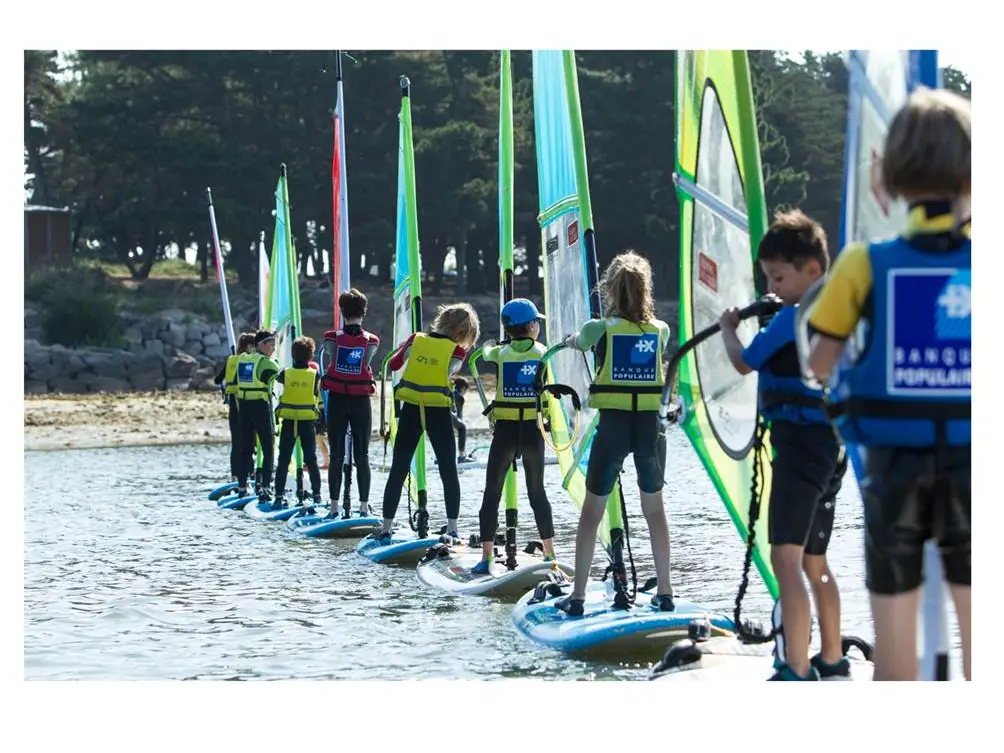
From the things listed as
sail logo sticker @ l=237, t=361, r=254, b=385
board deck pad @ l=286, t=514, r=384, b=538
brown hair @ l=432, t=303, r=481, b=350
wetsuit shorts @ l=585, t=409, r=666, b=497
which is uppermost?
brown hair @ l=432, t=303, r=481, b=350

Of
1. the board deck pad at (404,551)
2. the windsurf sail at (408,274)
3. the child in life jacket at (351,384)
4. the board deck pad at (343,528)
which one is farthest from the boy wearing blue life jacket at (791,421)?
the board deck pad at (343,528)

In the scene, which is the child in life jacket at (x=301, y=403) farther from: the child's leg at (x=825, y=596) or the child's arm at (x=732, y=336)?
the child's arm at (x=732, y=336)

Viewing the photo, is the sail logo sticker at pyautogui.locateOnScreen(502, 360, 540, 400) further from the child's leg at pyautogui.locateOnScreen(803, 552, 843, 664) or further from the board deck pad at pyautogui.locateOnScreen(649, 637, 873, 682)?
the child's leg at pyautogui.locateOnScreen(803, 552, 843, 664)

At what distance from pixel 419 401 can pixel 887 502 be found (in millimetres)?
4988

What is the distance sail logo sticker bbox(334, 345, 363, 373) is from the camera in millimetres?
9383

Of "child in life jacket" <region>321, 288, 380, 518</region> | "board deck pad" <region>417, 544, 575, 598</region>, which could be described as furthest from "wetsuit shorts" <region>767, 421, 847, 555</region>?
"child in life jacket" <region>321, 288, 380, 518</region>

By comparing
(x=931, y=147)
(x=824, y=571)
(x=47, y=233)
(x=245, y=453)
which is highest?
(x=47, y=233)

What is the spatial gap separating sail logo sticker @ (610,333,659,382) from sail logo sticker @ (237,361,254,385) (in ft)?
21.5

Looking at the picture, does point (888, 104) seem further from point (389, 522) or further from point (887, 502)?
point (389, 522)

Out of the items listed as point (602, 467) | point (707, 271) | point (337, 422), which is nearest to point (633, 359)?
point (602, 467)

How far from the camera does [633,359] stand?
5516mm

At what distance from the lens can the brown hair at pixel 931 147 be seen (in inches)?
119

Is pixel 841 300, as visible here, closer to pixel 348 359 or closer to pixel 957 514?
pixel 957 514

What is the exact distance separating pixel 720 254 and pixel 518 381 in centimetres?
209
